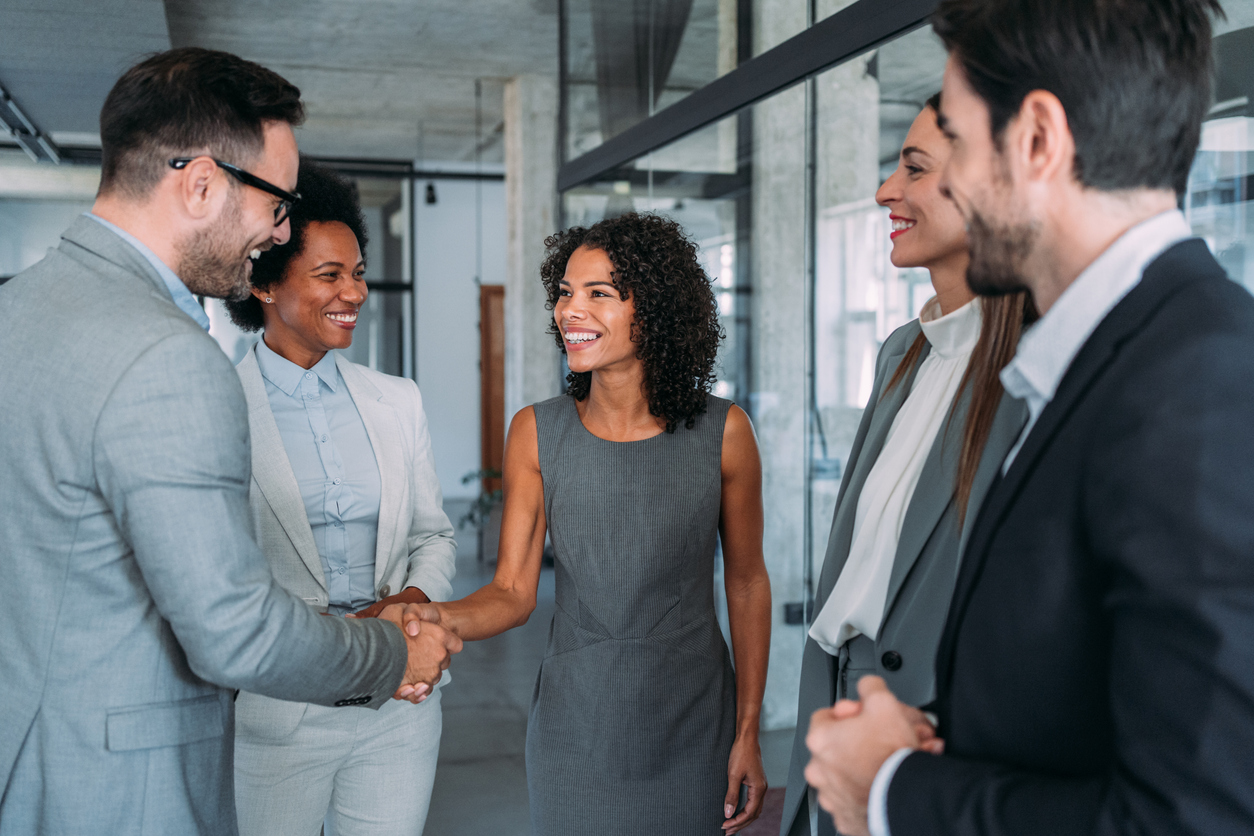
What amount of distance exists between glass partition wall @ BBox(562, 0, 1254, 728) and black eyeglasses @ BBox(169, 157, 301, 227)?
5.34ft

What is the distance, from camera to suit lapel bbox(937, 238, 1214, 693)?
0.74 meters

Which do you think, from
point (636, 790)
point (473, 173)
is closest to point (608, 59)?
point (636, 790)

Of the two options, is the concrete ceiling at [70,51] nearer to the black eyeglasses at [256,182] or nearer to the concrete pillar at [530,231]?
the concrete pillar at [530,231]

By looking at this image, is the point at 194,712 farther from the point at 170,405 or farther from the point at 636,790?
the point at 636,790

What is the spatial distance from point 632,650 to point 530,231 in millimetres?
5523

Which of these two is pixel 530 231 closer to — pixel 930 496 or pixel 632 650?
pixel 632 650

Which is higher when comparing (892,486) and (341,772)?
(892,486)

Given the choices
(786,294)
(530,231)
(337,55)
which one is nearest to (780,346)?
(786,294)

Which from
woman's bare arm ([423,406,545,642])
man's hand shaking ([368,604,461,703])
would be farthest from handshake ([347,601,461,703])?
woman's bare arm ([423,406,545,642])

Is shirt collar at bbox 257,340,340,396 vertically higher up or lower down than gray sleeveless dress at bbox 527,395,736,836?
higher up

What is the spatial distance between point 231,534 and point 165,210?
465 millimetres

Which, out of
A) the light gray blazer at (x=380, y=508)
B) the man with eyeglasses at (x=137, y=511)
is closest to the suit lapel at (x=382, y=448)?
the light gray blazer at (x=380, y=508)

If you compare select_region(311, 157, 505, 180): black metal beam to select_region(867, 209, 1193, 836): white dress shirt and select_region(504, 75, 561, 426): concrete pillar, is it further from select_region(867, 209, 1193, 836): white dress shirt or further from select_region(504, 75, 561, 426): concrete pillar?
select_region(867, 209, 1193, 836): white dress shirt

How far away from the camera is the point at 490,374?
11820 millimetres
